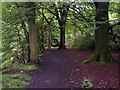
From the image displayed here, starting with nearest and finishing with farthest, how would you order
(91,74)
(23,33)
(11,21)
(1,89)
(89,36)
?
(1,89) < (91,74) < (11,21) < (23,33) < (89,36)

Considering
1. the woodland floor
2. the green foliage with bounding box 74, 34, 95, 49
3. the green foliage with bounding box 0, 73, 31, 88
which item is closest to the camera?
the green foliage with bounding box 0, 73, 31, 88

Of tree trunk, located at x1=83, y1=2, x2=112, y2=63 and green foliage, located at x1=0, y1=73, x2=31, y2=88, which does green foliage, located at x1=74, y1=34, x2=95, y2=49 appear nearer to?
tree trunk, located at x1=83, y1=2, x2=112, y2=63

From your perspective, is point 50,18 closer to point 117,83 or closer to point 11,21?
point 11,21

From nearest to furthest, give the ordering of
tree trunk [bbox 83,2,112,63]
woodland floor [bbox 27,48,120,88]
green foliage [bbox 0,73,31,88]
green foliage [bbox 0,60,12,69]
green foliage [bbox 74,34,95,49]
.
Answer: green foliage [bbox 0,73,31,88]
woodland floor [bbox 27,48,120,88]
tree trunk [bbox 83,2,112,63]
green foliage [bbox 0,60,12,69]
green foliage [bbox 74,34,95,49]

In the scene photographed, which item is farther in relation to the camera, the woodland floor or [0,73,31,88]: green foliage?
the woodland floor

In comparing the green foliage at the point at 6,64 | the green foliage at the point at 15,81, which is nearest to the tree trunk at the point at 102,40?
the green foliage at the point at 15,81

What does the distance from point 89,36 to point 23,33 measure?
25.3 ft

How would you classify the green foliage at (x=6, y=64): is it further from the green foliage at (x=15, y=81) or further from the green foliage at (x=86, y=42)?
the green foliage at (x=86, y=42)

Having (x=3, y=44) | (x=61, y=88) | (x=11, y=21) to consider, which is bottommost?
(x=61, y=88)

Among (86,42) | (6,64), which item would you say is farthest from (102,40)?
(86,42)

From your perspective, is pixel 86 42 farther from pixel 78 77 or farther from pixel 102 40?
pixel 78 77

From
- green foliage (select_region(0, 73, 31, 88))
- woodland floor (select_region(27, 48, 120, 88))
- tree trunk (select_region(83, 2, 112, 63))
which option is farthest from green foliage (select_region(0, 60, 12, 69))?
tree trunk (select_region(83, 2, 112, 63))

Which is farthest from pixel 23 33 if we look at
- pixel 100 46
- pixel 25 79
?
pixel 25 79

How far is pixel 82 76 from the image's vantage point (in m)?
9.78
